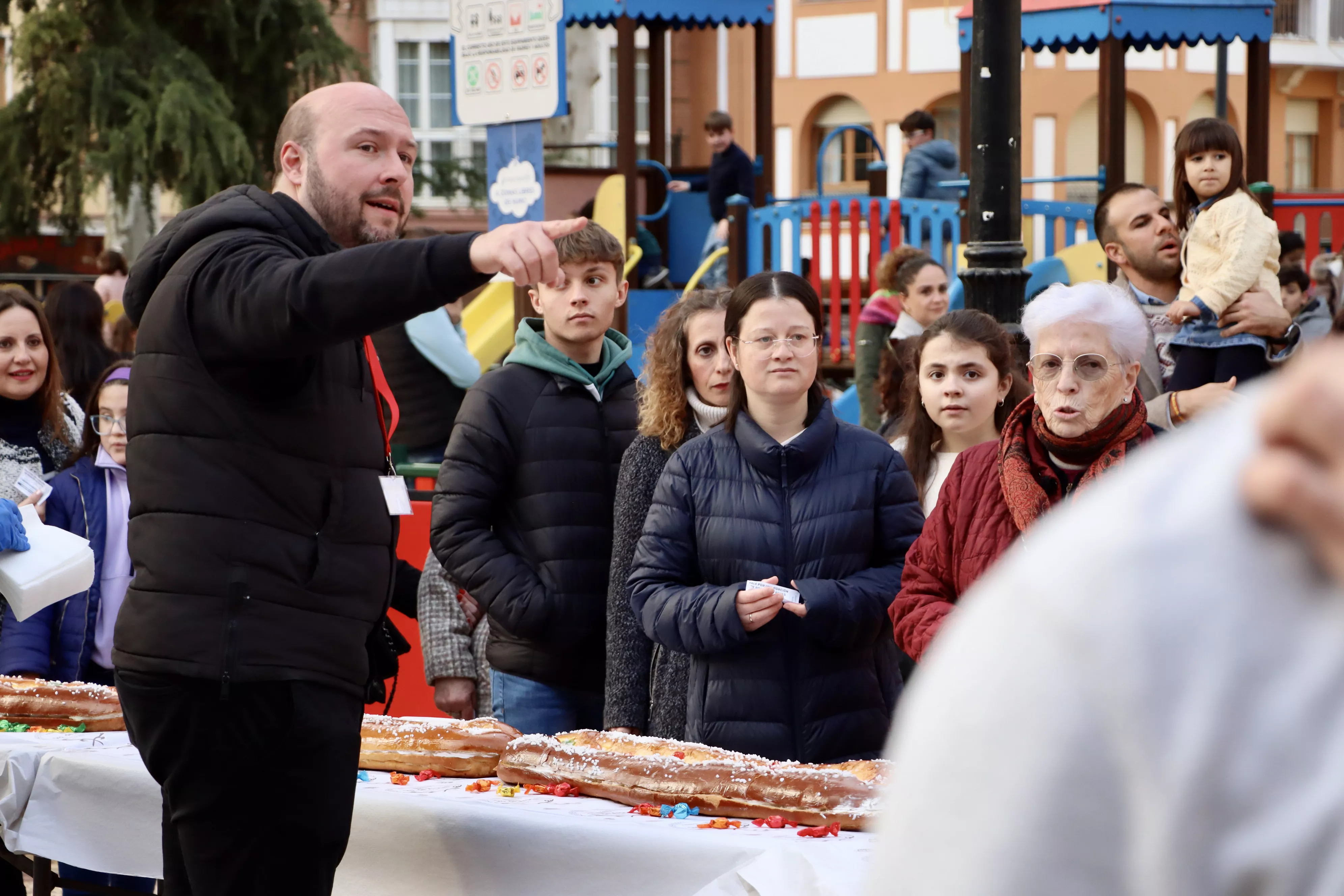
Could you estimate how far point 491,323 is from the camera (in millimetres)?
14758

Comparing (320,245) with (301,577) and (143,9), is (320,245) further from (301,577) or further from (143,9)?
(143,9)

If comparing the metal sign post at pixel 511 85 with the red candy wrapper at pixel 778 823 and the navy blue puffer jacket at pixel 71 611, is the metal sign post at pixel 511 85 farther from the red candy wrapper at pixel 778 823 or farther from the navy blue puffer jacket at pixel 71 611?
the red candy wrapper at pixel 778 823

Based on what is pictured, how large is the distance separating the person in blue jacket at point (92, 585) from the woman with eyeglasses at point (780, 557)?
6.29ft

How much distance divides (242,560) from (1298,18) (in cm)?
3801

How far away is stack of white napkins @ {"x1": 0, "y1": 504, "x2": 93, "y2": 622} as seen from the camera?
404cm

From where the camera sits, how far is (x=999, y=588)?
0.78 metres

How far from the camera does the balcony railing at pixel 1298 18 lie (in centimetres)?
3566

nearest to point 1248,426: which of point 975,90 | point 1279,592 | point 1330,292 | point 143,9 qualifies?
point 1279,592

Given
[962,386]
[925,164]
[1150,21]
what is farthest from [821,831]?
[1150,21]

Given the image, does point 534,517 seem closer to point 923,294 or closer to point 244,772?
point 244,772

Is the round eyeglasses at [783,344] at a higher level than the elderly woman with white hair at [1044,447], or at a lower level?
higher

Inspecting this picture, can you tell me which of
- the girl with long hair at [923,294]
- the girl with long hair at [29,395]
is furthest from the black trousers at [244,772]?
the girl with long hair at [923,294]

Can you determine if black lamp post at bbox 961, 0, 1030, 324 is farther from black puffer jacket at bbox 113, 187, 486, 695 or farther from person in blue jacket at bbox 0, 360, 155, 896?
person in blue jacket at bbox 0, 360, 155, 896

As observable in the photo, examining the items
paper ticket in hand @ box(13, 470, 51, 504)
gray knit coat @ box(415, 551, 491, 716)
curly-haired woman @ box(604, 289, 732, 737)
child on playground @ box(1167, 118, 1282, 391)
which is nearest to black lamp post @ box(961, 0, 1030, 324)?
child on playground @ box(1167, 118, 1282, 391)
